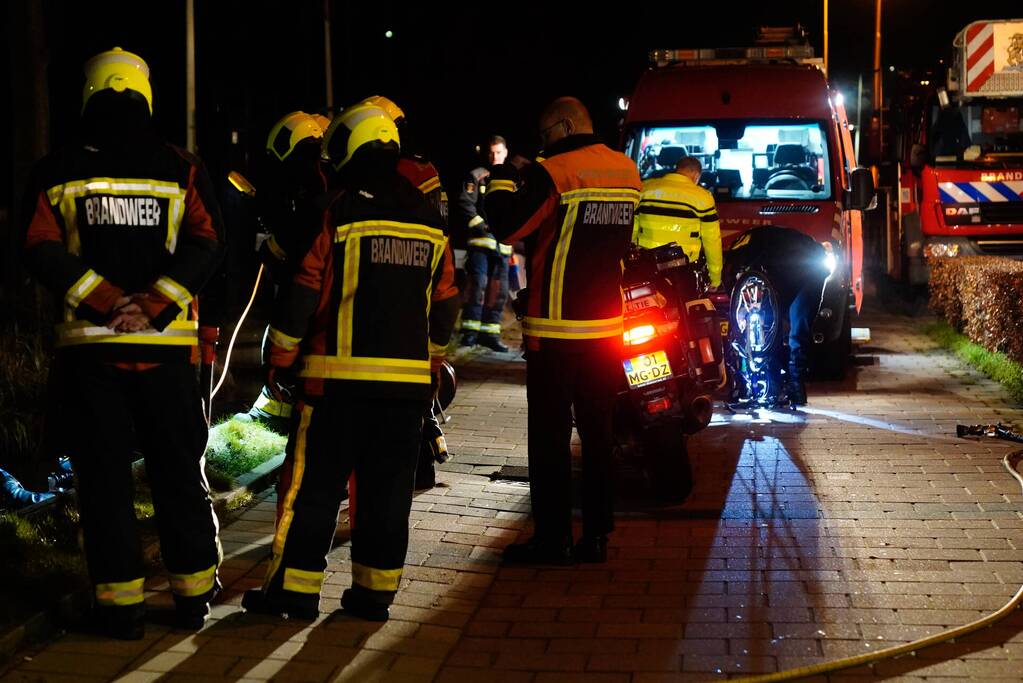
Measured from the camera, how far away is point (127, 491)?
17.2 ft

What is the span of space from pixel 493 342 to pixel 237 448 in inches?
248

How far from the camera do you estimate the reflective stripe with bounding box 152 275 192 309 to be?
5.13 meters

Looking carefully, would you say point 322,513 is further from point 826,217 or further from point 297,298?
point 826,217

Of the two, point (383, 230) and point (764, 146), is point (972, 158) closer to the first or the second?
point (764, 146)

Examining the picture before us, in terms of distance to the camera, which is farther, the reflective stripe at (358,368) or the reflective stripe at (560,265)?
the reflective stripe at (560,265)

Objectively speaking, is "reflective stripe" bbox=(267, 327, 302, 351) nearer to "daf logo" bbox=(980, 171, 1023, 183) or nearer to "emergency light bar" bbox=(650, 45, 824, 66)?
"emergency light bar" bbox=(650, 45, 824, 66)

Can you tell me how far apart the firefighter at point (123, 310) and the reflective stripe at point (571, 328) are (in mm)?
1577

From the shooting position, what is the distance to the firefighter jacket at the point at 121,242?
16.5ft

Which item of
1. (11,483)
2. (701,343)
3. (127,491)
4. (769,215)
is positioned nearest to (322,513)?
(127,491)

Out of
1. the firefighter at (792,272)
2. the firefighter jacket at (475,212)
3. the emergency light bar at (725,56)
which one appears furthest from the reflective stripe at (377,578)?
the emergency light bar at (725,56)

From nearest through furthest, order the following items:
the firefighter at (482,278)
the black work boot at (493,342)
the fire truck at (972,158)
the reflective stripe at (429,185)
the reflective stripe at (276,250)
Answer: the reflective stripe at (276,250) < the reflective stripe at (429,185) < the firefighter at (482,278) < the black work boot at (493,342) < the fire truck at (972,158)

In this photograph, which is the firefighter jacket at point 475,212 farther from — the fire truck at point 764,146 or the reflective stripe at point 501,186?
the reflective stripe at point 501,186

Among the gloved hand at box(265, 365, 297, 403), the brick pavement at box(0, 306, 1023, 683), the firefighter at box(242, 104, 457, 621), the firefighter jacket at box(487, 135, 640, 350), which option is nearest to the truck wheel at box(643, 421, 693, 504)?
the brick pavement at box(0, 306, 1023, 683)

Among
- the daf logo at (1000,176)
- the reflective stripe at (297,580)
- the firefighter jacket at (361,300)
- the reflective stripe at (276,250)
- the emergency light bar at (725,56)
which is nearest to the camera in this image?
the firefighter jacket at (361,300)
